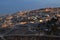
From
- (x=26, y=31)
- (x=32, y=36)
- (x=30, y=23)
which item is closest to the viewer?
(x=32, y=36)

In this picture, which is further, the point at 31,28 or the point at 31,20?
the point at 31,20

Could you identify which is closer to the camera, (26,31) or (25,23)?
(26,31)

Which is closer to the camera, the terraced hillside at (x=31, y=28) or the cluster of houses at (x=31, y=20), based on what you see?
the terraced hillside at (x=31, y=28)

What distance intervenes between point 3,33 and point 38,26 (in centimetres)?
131

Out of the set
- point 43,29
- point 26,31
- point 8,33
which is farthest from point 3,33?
point 43,29

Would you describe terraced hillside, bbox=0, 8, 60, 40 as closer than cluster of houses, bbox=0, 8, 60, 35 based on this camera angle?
Yes

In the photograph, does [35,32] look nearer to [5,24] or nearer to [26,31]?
[26,31]

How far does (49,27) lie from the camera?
7.59 meters

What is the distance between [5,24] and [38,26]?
1560 mm

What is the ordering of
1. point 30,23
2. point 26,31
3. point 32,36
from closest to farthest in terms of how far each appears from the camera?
point 32,36 < point 26,31 < point 30,23

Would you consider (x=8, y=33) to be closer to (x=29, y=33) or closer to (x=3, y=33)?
(x=3, y=33)

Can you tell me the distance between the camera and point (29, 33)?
24.6 ft

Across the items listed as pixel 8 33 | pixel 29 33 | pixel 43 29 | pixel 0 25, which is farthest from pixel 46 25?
pixel 0 25

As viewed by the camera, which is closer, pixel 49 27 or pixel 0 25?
pixel 49 27
